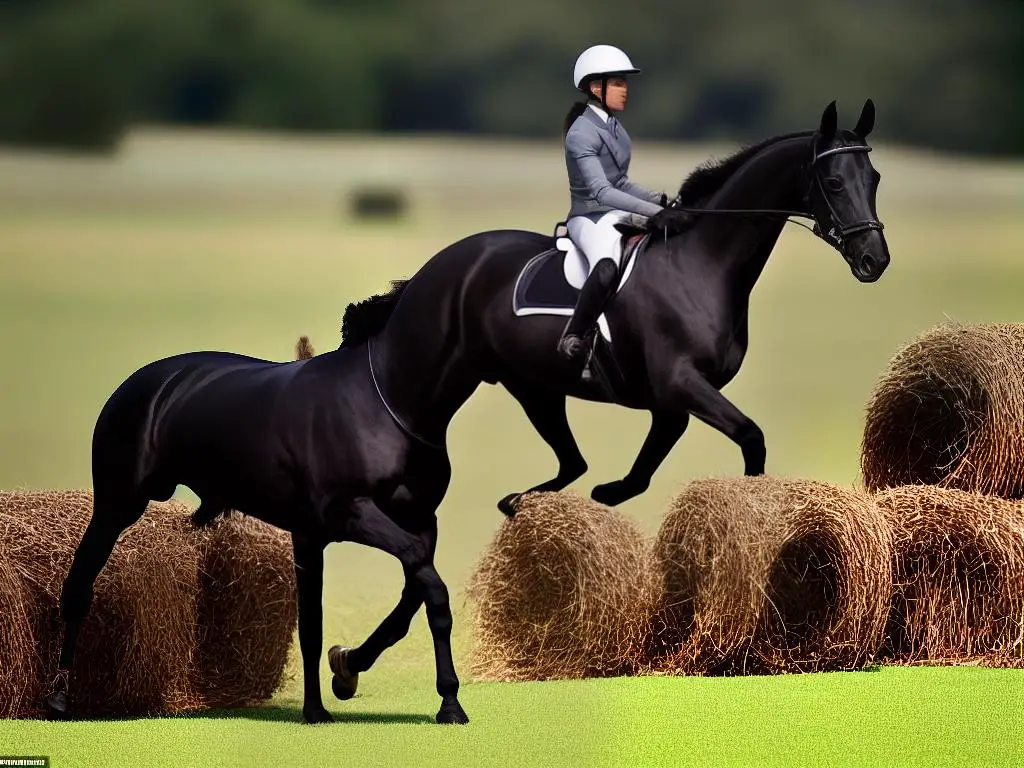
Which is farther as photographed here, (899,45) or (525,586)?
(899,45)

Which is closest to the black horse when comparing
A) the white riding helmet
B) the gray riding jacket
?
the gray riding jacket

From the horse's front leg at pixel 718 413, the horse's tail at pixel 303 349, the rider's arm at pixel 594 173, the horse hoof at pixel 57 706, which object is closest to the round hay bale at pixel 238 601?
the horse hoof at pixel 57 706

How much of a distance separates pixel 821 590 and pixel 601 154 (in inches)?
111

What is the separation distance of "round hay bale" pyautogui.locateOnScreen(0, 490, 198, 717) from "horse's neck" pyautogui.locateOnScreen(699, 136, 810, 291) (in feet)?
10.2

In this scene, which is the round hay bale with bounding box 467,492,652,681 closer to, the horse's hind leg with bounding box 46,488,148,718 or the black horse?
the black horse

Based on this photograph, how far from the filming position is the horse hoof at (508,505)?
8.68 m

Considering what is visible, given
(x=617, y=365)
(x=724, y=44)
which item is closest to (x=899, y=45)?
(x=724, y=44)

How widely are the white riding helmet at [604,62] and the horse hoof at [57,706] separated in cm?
390

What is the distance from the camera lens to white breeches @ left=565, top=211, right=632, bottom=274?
802cm

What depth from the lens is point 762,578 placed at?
8.32 metres

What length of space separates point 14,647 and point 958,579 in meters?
4.97

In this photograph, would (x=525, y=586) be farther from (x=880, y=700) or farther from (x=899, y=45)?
(x=899, y=45)

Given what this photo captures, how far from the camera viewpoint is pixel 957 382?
370 inches

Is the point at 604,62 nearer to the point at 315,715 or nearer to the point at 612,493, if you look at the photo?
the point at 612,493
